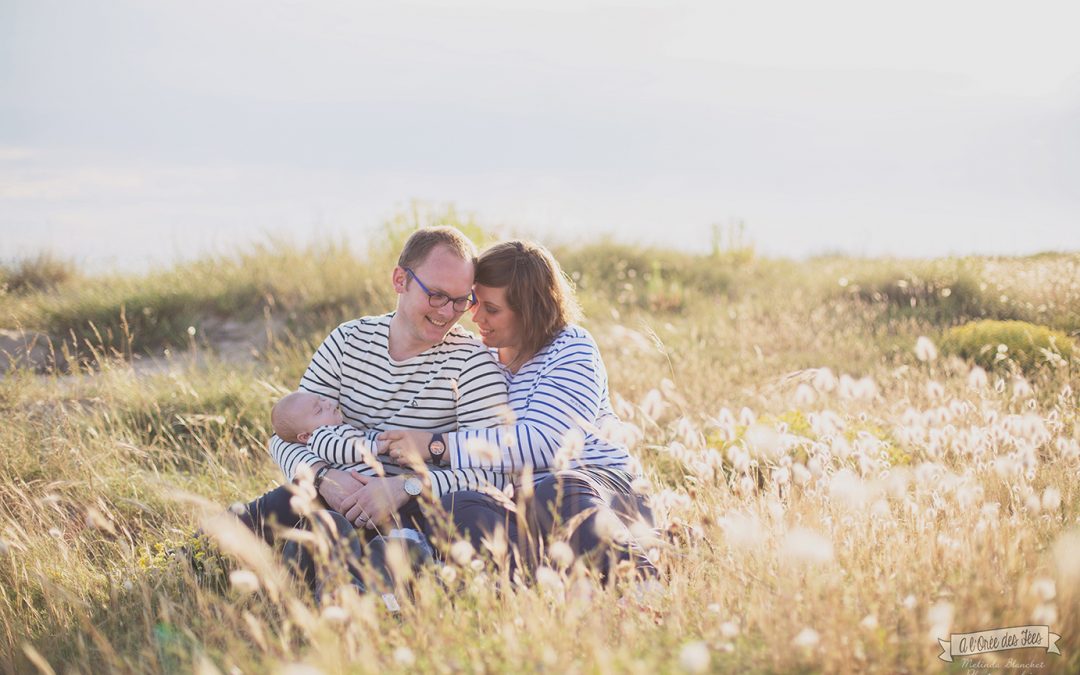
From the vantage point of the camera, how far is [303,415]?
3.92m

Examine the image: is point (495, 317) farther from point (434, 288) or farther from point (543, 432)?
point (543, 432)

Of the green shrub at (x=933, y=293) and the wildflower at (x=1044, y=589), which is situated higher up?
the wildflower at (x=1044, y=589)

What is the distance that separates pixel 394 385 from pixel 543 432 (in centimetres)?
86

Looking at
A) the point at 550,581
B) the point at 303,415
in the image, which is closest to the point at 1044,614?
the point at 550,581

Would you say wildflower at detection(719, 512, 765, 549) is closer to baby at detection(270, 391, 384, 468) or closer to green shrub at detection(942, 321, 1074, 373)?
baby at detection(270, 391, 384, 468)

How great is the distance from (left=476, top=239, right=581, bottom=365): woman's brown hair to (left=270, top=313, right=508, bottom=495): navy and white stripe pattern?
10.6 inches

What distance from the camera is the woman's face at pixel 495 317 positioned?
3910mm

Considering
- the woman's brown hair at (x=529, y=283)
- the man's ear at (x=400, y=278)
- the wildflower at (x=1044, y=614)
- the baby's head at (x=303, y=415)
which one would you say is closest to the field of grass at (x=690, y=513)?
the wildflower at (x=1044, y=614)

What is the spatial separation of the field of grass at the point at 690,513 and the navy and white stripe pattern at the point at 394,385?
691 millimetres

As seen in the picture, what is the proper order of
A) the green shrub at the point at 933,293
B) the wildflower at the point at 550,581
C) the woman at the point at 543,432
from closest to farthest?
the wildflower at the point at 550,581, the woman at the point at 543,432, the green shrub at the point at 933,293

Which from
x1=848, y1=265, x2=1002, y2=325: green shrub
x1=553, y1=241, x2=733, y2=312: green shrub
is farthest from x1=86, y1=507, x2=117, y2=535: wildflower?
x1=553, y1=241, x2=733, y2=312: green shrub

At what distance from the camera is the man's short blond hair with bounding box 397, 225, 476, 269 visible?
381cm

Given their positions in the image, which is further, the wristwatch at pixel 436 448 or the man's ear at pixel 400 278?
the man's ear at pixel 400 278

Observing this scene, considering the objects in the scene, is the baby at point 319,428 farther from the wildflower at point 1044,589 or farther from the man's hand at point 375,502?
the wildflower at point 1044,589
